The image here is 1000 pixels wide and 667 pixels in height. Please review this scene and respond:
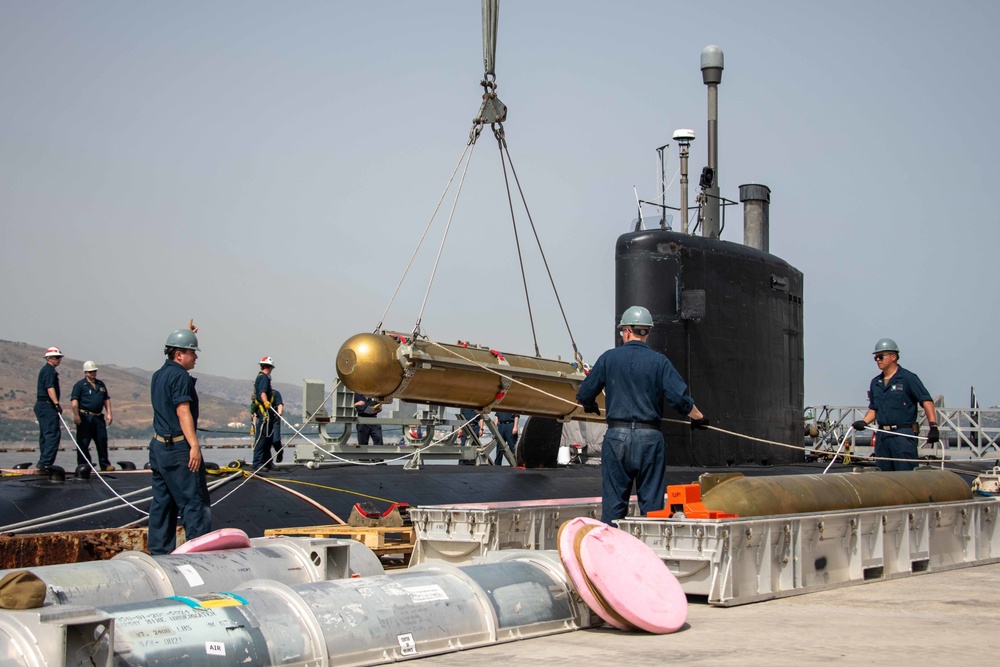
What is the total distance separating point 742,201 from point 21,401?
121015mm

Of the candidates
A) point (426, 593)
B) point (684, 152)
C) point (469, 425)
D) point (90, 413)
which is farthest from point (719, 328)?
point (469, 425)

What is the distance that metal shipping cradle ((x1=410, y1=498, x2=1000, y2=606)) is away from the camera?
708 centimetres

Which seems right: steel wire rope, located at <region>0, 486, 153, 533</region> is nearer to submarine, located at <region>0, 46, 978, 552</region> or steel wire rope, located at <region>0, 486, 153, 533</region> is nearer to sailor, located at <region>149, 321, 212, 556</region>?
submarine, located at <region>0, 46, 978, 552</region>

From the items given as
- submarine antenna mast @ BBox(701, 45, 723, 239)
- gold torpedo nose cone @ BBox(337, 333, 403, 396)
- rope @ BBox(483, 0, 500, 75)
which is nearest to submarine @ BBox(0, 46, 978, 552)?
gold torpedo nose cone @ BBox(337, 333, 403, 396)

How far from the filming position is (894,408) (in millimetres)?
11109

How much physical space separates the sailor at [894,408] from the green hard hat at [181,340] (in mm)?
6223

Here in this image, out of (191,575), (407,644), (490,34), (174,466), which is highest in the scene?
(490,34)

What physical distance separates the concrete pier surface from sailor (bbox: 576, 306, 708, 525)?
1.01 m

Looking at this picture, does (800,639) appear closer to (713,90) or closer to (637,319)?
(637,319)

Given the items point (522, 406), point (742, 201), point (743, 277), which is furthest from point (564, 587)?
point (742, 201)

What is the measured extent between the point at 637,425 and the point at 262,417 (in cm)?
926

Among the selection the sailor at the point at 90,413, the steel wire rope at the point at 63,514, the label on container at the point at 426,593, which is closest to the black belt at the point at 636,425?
the label on container at the point at 426,593

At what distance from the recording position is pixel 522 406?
1215 centimetres

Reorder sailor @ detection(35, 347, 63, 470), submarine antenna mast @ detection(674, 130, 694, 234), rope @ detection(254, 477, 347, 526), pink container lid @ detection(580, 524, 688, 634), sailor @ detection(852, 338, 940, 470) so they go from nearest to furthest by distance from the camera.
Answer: pink container lid @ detection(580, 524, 688, 634)
rope @ detection(254, 477, 347, 526)
sailor @ detection(852, 338, 940, 470)
sailor @ detection(35, 347, 63, 470)
submarine antenna mast @ detection(674, 130, 694, 234)
